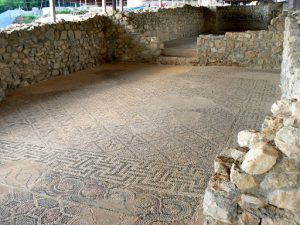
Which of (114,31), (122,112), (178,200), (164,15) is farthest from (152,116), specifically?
(164,15)

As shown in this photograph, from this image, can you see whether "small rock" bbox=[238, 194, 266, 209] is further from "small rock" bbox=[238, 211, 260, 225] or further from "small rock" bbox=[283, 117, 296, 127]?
"small rock" bbox=[283, 117, 296, 127]

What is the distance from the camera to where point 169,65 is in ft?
30.2

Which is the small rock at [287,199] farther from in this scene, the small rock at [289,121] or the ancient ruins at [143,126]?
the small rock at [289,121]

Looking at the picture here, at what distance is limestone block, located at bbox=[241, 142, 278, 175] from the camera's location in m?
1.53

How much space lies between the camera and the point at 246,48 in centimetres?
850

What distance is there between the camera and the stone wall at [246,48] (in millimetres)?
8258

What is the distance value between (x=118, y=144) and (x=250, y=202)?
2.61 m

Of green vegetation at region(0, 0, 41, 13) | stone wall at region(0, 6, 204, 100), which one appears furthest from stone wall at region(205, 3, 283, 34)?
green vegetation at region(0, 0, 41, 13)

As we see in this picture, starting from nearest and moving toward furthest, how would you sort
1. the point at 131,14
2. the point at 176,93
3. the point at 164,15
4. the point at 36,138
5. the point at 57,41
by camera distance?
the point at 36,138
the point at 176,93
the point at 57,41
the point at 131,14
the point at 164,15

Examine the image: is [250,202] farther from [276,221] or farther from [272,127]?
[272,127]

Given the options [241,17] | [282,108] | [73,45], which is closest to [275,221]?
[282,108]

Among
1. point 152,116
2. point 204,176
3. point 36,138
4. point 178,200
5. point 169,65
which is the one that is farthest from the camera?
point 169,65

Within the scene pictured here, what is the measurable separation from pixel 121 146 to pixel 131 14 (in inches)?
264

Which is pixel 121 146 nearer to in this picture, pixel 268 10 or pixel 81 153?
pixel 81 153
